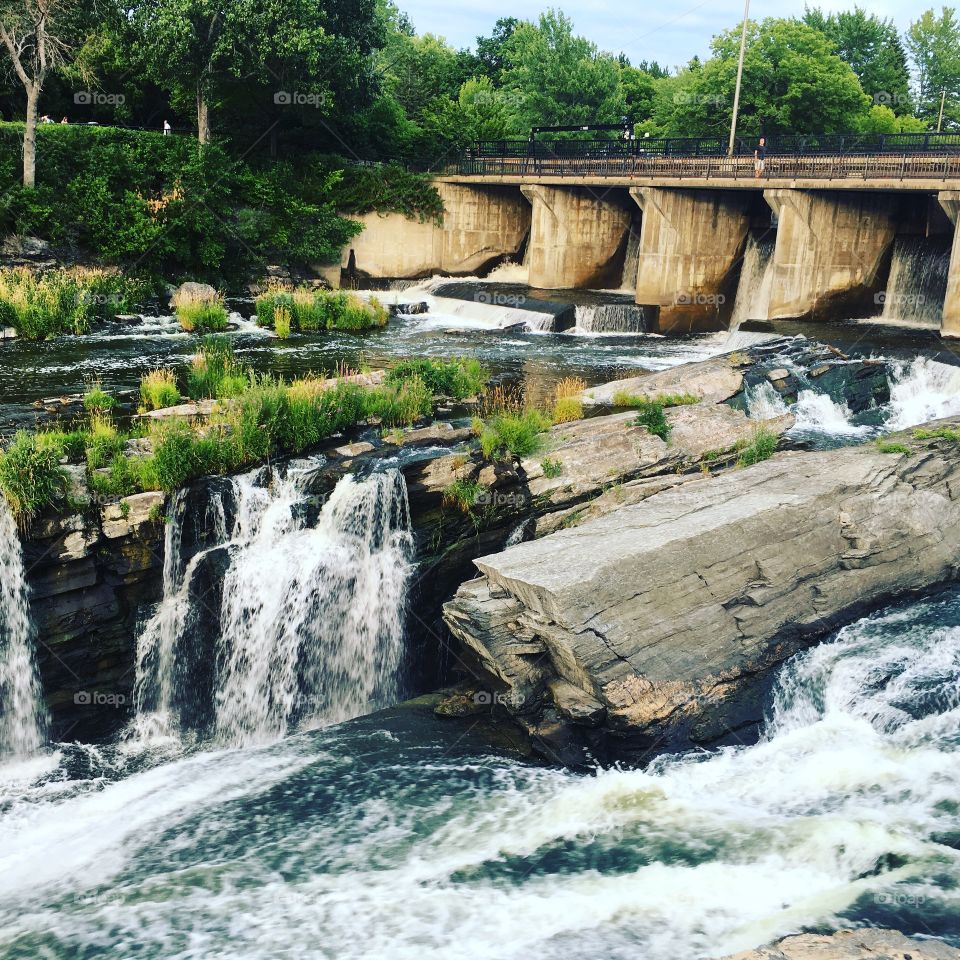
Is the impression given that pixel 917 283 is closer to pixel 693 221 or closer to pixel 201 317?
pixel 693 221

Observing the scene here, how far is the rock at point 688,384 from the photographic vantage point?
17.9 metres

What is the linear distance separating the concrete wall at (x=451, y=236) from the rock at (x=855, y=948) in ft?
106

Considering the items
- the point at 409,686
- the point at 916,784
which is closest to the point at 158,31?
the point at 409,686

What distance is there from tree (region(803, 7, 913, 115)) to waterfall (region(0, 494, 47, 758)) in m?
57.6

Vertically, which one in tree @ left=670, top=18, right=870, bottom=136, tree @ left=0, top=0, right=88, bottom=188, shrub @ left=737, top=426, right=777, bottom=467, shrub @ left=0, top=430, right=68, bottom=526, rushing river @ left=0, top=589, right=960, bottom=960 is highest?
tree @ left=670, top=18, right=870, bottom=136

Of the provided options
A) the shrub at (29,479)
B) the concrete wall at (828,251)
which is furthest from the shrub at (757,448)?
the concrete wall at (828,251)

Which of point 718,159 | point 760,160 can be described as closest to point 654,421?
point 760,160

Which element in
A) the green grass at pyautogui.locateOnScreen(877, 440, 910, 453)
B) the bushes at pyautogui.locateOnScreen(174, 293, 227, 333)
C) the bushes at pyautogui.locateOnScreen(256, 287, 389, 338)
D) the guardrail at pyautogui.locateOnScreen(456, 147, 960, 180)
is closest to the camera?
the green grass at pyautogui.locateOnScreen(877, 440, 910, 453)

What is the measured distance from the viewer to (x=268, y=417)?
15.6 metres

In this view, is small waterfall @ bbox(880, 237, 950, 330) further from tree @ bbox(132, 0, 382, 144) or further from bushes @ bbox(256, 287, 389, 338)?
tree @ bbox(132, 0, 382, 144)

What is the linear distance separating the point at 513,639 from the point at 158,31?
2657cm

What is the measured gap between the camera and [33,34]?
29.7m

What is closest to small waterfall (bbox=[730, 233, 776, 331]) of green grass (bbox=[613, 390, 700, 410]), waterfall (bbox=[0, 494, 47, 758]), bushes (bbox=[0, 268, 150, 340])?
green grass (bbox=[613, 390, 700, 410])

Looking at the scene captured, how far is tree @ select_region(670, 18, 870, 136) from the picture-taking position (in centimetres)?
4562
